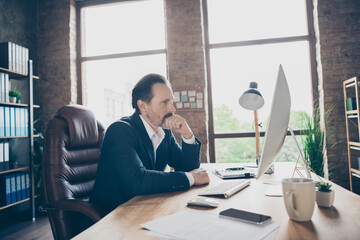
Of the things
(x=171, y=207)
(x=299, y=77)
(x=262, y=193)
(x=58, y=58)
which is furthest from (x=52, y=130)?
(x=299, y=77)

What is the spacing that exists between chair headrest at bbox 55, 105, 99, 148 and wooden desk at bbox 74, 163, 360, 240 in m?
0.66

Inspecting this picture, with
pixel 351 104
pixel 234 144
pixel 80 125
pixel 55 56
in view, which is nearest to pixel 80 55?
pixel 55 56

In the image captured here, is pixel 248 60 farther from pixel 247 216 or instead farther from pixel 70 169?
pixel 247 216

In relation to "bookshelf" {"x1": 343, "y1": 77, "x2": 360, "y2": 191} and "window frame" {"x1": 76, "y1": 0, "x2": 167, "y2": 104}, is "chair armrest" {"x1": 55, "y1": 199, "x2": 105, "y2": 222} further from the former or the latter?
"window frame" {"x1": 76, "y1": 0, "x2": 167, "y2": 104}

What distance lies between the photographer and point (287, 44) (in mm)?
3797

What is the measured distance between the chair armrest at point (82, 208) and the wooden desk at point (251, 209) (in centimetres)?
25

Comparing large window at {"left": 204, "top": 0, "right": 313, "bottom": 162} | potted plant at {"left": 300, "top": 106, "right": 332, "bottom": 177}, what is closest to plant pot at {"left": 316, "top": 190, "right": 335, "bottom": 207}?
potted plant at {"left": 300, "top": 106, "right": 332, "bottom": 177}

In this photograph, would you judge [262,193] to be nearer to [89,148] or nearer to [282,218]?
[282,218]

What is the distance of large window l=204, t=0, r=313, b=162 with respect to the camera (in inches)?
Result: 148

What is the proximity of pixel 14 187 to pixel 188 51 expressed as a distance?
281 centimetres

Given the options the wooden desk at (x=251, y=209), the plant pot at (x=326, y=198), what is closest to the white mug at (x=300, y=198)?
the wooden desk at (x=251, y=209)

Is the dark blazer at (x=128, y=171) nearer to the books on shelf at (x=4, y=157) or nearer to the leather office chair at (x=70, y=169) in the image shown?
the leather office chair at (x=70, y=169)

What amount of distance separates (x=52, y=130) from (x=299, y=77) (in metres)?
3.43

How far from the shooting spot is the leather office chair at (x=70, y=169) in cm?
128
